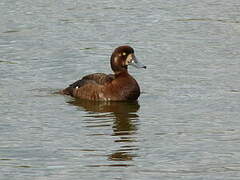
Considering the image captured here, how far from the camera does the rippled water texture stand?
12602 millimetres

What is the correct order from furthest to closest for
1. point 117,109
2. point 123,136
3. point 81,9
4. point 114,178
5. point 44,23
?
1. point 81,9
2. point 44,23
3. point 117,109
4. point 123,136
5. point 114,178

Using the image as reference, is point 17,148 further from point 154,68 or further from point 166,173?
point 154,68

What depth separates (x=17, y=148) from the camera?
13.4 m

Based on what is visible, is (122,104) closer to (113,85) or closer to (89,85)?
(113,85)

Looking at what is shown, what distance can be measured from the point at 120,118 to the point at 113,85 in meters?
1.56

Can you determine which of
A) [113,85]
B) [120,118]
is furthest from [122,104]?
[120,118]

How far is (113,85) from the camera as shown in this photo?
685 inches

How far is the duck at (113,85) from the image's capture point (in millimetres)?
17250

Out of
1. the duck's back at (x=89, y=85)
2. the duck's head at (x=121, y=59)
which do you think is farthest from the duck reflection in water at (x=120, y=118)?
the duck's head at (x=121, y=59)

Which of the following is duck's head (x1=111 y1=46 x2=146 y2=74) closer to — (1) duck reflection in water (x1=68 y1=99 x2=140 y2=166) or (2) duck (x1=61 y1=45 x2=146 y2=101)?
(2) duck (x1=61 y1=45 x2=146 y2=101)

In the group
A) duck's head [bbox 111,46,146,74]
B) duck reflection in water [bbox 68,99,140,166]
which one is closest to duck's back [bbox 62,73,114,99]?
duck reflection in water [bbox 68,99,140,166]

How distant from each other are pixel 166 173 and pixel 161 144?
152cm

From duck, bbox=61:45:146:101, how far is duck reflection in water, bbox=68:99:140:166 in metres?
0.11

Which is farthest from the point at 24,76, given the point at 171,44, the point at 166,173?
the point at 166,173
